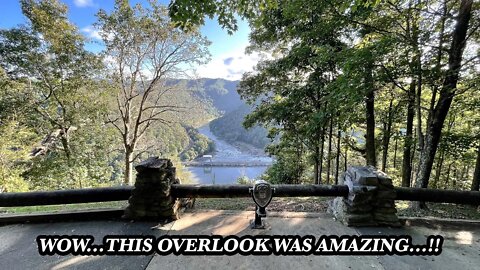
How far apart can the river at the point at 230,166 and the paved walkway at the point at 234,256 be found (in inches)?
1416

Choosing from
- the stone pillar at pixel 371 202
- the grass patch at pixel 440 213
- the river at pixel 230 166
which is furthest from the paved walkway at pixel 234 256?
the river at pixel 230 166

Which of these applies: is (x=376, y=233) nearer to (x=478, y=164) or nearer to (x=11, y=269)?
(x=11, y=269)

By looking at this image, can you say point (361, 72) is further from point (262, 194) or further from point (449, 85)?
point (262, 194)

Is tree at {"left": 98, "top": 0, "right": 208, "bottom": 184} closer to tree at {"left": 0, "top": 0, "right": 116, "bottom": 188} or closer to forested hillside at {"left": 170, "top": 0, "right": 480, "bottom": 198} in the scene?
tree at {"left": 0, "top": 0, "right": 116, "bottom": 188}

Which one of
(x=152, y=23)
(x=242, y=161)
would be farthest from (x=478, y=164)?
(x=242, y=161)

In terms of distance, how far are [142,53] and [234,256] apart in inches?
487

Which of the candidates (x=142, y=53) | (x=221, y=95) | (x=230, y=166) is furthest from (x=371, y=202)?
(x=221, y=95)

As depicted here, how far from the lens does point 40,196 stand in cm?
290

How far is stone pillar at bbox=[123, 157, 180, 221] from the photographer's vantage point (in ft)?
9.41

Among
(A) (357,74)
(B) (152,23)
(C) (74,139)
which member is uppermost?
(B) (152,23)

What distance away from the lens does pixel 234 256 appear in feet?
7.43

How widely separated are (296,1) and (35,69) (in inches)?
462

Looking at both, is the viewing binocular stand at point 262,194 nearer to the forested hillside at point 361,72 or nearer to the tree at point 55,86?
the forested hillside at point 361,72

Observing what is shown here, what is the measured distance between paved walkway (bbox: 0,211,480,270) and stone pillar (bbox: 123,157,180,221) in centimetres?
13
